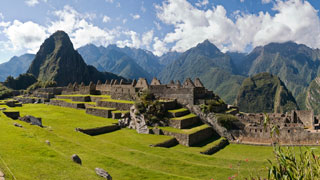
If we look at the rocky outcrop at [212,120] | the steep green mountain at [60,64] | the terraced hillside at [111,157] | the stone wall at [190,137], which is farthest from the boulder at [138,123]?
the steep green mountain at [60,64]

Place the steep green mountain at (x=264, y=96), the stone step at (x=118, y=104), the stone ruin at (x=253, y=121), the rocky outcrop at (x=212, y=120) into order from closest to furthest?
the stone ruin at (x=253, y=121), the rocky outcrop at (x=212, y=120), the stone step at (x=118, y=104), the steep green mountain at (x=264, y=96)

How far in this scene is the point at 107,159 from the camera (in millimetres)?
12953

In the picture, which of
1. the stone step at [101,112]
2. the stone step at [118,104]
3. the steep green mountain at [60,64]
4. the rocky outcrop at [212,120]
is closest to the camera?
the rocky outcrop at [212,120]

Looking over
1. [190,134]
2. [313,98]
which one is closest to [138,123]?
[190,134]

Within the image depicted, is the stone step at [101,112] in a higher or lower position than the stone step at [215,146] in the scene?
higher

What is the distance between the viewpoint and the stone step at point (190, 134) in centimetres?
2214

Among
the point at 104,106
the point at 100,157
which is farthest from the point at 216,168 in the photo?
the point at 104,106

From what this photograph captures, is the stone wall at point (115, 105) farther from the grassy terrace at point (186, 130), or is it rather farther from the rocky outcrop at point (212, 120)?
the rocky outcrop at point (212, 120)

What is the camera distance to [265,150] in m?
21.6

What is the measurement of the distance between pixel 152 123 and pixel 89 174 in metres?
16.4

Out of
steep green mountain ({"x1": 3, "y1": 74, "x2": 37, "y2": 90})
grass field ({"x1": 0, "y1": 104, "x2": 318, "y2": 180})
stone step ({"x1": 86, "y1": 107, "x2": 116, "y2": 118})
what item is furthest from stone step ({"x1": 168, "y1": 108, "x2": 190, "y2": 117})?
steep green mountain ({"x1": 3, "y1": 74, "x2": 37, "y2": 90})

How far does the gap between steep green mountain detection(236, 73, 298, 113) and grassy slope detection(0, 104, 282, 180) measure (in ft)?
480

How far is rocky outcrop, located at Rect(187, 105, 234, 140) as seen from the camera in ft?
85.4

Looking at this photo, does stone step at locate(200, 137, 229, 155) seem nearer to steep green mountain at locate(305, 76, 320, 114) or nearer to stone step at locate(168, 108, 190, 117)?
stone step at locate(168, 108, 190, 117)
